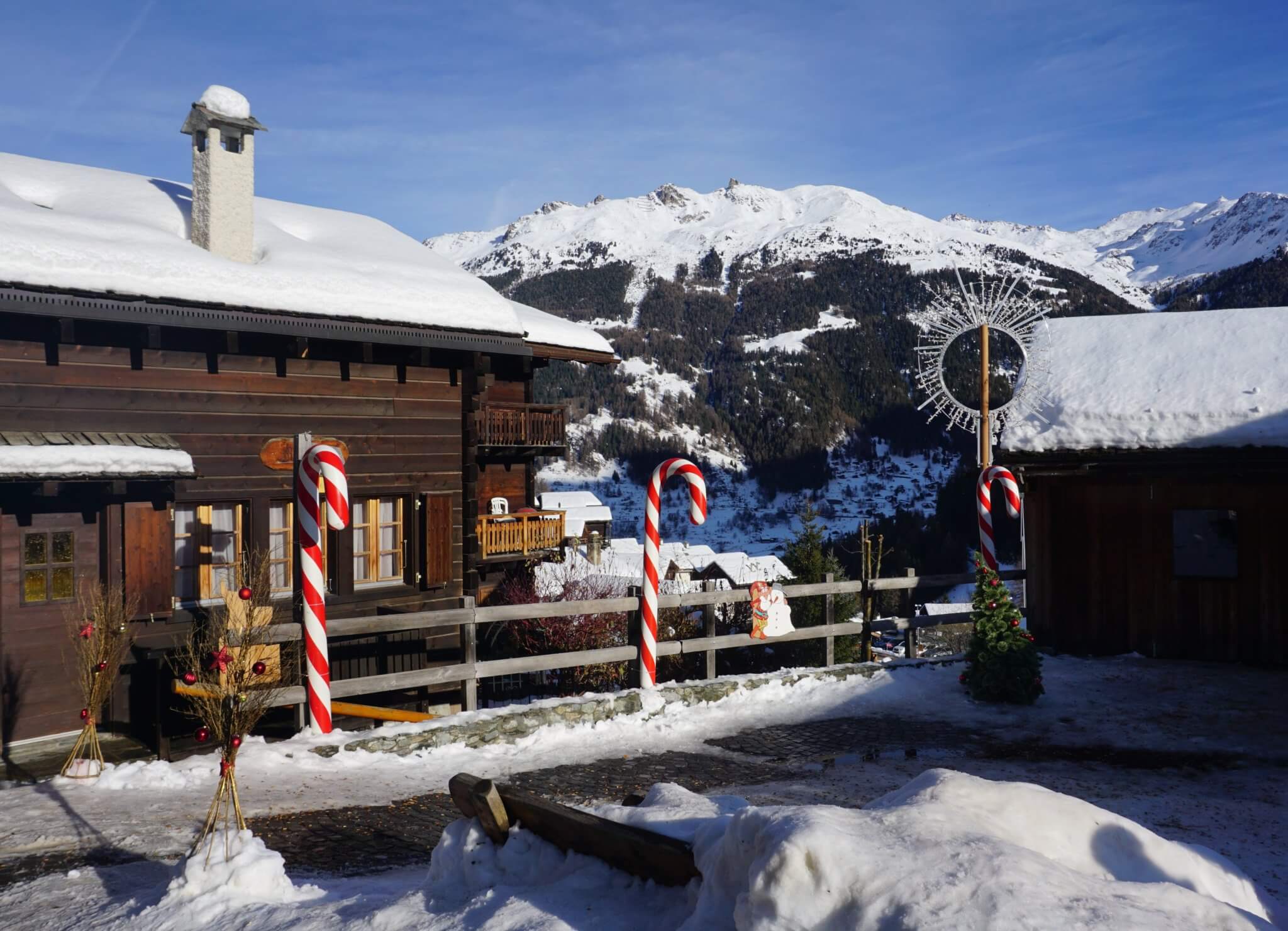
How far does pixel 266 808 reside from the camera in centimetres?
754

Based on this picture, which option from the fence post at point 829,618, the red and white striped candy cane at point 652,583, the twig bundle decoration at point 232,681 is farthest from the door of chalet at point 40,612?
the fence post at point 829,618

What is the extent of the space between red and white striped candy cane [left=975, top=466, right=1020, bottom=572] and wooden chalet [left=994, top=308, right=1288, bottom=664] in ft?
3.93

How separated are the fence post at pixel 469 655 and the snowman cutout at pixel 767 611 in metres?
3.62

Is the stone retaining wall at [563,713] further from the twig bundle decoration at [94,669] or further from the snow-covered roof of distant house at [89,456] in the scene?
the snow-covered roof of distant house at [89,456]

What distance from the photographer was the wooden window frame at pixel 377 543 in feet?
50.4

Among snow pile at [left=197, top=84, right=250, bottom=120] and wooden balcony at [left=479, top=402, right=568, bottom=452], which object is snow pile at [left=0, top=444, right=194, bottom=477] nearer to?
snow pile at [left=197, top=84, right=250, bottom=120]

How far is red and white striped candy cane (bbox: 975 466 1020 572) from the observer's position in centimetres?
1399

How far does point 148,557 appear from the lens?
38.1ft

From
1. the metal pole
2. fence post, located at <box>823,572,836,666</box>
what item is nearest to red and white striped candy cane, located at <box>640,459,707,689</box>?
fence post, located at <box>823,572,836,666</box>

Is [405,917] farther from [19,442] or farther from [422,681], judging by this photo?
[19,442]

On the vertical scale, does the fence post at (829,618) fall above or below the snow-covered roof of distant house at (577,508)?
below

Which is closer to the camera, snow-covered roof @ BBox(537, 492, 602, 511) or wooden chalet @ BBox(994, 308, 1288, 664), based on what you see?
wooden chalet @ BBox(994, 308, 1288, 664)

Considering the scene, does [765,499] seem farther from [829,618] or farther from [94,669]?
[94,669]

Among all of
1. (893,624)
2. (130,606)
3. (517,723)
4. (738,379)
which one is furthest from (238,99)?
(738,379)
